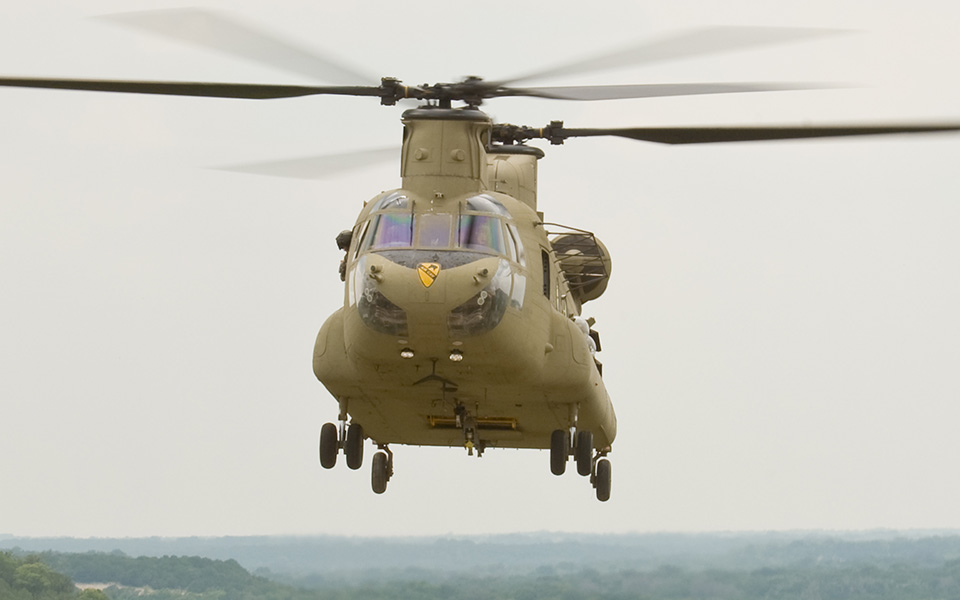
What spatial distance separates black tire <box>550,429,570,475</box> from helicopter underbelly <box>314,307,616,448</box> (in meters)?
0.16

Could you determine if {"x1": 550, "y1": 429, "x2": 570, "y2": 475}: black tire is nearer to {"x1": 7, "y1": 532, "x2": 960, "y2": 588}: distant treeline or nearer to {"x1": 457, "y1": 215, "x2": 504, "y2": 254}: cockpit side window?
{"x1": 457, "y1": 215, "x2": 504, "y2": 254}: cockpit side window

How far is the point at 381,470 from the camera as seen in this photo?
25.6m

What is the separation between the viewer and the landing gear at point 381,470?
2547cm

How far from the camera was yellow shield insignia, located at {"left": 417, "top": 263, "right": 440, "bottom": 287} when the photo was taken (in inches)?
825

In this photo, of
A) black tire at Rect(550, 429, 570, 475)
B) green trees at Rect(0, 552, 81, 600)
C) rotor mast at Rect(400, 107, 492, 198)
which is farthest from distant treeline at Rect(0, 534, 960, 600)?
rotor mast at Rect(400, 107, 492, 198)

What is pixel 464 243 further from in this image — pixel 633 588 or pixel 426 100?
pixel 633 588

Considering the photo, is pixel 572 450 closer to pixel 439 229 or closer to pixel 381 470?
pixel 381 470

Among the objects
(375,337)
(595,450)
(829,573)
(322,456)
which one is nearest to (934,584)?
(829,573)

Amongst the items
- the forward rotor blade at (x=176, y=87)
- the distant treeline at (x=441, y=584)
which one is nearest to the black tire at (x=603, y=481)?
the forward rotor blade at (x=176, y=87)

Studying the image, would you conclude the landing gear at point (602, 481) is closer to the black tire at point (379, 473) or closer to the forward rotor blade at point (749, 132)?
the black tire at point (379, 473)

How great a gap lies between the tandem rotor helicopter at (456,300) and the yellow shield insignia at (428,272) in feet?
0.07

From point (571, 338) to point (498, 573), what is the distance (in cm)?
1625

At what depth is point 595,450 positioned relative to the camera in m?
26.7

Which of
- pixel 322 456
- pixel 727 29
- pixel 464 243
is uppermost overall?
pixel 727 29
